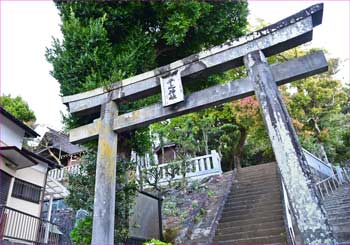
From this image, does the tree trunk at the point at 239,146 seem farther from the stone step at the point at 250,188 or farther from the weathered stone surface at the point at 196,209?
the stone step at the point at 250,188

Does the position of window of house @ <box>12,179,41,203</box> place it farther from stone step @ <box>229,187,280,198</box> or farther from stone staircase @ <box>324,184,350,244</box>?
stone staircase @ <box>324,184,350,244</box>

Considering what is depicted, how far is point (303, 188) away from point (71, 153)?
1936 cm

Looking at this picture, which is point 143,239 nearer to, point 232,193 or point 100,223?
point 100,223

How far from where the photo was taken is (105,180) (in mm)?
4074

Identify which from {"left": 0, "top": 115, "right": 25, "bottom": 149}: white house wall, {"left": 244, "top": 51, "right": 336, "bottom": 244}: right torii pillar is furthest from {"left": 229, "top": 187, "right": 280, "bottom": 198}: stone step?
{"left": 0, "top": 115, "right": 25, "bottom": 149}: white house wall

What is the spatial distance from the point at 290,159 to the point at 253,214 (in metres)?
5.40

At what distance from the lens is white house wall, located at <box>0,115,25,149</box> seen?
1030 cm

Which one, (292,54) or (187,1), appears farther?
(292,54)

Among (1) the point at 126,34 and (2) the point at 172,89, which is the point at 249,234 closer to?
(2) the point at 172,89

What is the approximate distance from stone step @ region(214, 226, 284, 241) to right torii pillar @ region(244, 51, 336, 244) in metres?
4.14

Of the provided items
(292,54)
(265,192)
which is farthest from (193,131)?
(292,54)

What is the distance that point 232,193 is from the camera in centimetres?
1020

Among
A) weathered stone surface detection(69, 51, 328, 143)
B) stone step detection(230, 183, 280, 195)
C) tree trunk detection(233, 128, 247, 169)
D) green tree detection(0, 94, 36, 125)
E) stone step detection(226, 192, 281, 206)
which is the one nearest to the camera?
weathered stone surface detection(69, 51, 328, 143)

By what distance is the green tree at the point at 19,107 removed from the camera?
18.6 metres
